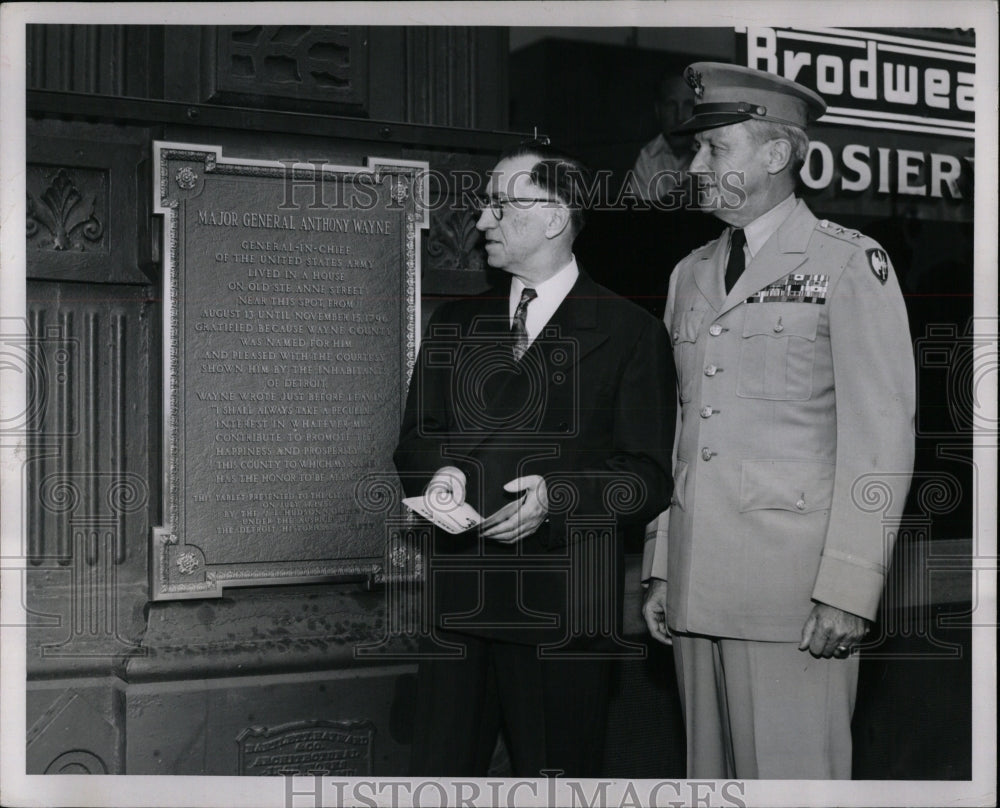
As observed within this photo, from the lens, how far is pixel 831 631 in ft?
12.9

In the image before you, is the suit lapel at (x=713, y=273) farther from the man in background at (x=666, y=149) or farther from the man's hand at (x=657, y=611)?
the man's hand at (x=657, y=611)

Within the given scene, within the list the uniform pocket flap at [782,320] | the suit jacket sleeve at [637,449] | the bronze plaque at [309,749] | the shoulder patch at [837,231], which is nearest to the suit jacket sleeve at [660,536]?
the suit jacket sleeve at [637,449]

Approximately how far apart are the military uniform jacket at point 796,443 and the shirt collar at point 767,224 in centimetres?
4

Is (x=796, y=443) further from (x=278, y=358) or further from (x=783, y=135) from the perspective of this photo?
(x=278, y=358)

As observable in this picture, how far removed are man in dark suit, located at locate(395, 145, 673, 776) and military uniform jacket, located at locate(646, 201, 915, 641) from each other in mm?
245

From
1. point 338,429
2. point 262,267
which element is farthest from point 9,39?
point 338,429

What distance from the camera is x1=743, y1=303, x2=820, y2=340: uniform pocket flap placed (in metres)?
3.98

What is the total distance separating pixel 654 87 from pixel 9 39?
2.27m

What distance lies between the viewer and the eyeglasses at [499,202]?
170 inches

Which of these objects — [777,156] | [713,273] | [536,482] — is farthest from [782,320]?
[536,482]

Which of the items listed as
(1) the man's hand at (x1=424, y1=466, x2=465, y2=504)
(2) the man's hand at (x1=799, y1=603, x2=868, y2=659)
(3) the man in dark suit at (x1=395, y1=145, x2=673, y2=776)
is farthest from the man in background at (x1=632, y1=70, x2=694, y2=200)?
(2) the man's hand at (x1=799, y1=603, x2=868, y2=659)

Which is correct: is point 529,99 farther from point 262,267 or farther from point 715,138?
point 262,267

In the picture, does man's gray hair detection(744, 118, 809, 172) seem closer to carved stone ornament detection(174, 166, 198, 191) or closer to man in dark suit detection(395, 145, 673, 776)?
man in dark suit detection(395, 145, 673, 776)

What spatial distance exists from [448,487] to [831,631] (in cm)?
135
